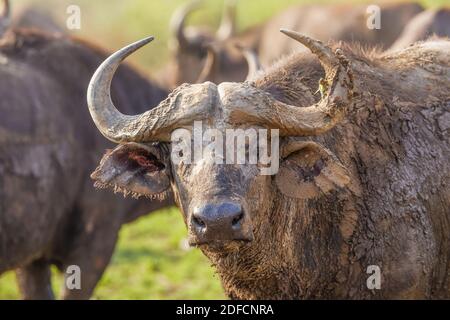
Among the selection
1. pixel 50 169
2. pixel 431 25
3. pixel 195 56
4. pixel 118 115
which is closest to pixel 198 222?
pixel 118 115

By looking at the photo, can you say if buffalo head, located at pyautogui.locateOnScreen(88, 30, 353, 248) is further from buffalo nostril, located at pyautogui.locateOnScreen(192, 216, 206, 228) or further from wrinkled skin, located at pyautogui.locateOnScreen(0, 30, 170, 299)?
wrinkled skin, located at pyautogui.locateOnScreen(0, 30, 170, 299)

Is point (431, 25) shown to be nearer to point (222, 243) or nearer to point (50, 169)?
point (50, 169)

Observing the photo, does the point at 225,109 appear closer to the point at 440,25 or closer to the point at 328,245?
the point at 328,245

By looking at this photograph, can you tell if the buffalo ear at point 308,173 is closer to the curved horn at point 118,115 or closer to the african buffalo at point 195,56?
the curved horn at point 118,115

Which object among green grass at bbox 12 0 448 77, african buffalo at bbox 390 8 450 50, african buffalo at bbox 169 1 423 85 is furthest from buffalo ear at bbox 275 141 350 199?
green grass at bbox 12 0 448 77

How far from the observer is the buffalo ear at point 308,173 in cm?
602

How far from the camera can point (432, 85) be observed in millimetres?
6922

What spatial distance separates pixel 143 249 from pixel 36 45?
462 cm

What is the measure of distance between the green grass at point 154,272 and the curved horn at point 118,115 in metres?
3.98

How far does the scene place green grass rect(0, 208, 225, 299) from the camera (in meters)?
11.0

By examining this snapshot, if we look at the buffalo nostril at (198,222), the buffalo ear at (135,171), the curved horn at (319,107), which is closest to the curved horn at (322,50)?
the curved horn at (319,107)

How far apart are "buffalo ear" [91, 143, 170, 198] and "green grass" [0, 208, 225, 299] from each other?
377 cm

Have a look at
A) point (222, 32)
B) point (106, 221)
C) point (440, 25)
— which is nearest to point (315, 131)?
point (106, 221)

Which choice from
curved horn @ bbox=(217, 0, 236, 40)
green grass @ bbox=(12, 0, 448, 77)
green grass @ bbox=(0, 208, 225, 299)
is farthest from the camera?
green grass @ bbox=(12, 0, 448, 77)
